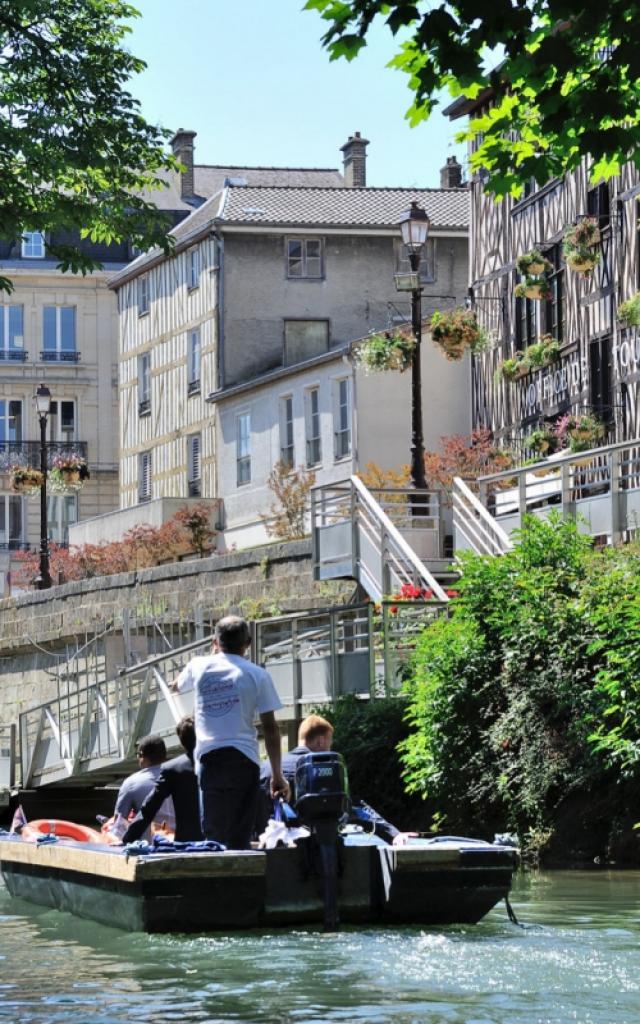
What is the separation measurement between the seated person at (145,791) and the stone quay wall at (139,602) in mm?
14719

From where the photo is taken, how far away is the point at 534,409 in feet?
128

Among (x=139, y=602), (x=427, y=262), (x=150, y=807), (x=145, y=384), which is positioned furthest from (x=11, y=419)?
(x=150, y=807)

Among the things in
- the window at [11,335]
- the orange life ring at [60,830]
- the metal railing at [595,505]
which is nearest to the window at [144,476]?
the window at [11,335]

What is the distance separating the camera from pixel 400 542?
24.8 meters

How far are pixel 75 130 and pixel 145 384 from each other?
3933 centimetres

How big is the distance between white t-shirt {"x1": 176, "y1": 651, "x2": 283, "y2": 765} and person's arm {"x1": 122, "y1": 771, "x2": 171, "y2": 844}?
765mm

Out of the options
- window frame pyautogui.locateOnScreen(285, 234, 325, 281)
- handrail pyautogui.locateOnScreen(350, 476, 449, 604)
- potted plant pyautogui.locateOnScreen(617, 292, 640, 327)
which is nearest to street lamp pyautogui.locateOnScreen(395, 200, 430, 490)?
handrail pyautogui.locateOnScreen(350, 476, 449, 604)

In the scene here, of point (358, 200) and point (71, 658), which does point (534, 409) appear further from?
point (358, 200)

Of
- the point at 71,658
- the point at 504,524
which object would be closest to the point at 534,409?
the point at 71,658

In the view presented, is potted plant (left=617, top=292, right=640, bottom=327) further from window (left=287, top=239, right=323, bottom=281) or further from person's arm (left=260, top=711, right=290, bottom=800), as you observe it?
window (left=287, top=239, right=323, bottom=281)

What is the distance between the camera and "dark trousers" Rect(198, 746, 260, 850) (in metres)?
13.1

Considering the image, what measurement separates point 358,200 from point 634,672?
135 ft

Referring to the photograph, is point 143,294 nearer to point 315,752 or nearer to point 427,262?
point 427,262

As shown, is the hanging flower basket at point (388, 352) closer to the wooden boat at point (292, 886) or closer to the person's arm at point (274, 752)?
the wooden boat at point (292, 886)
